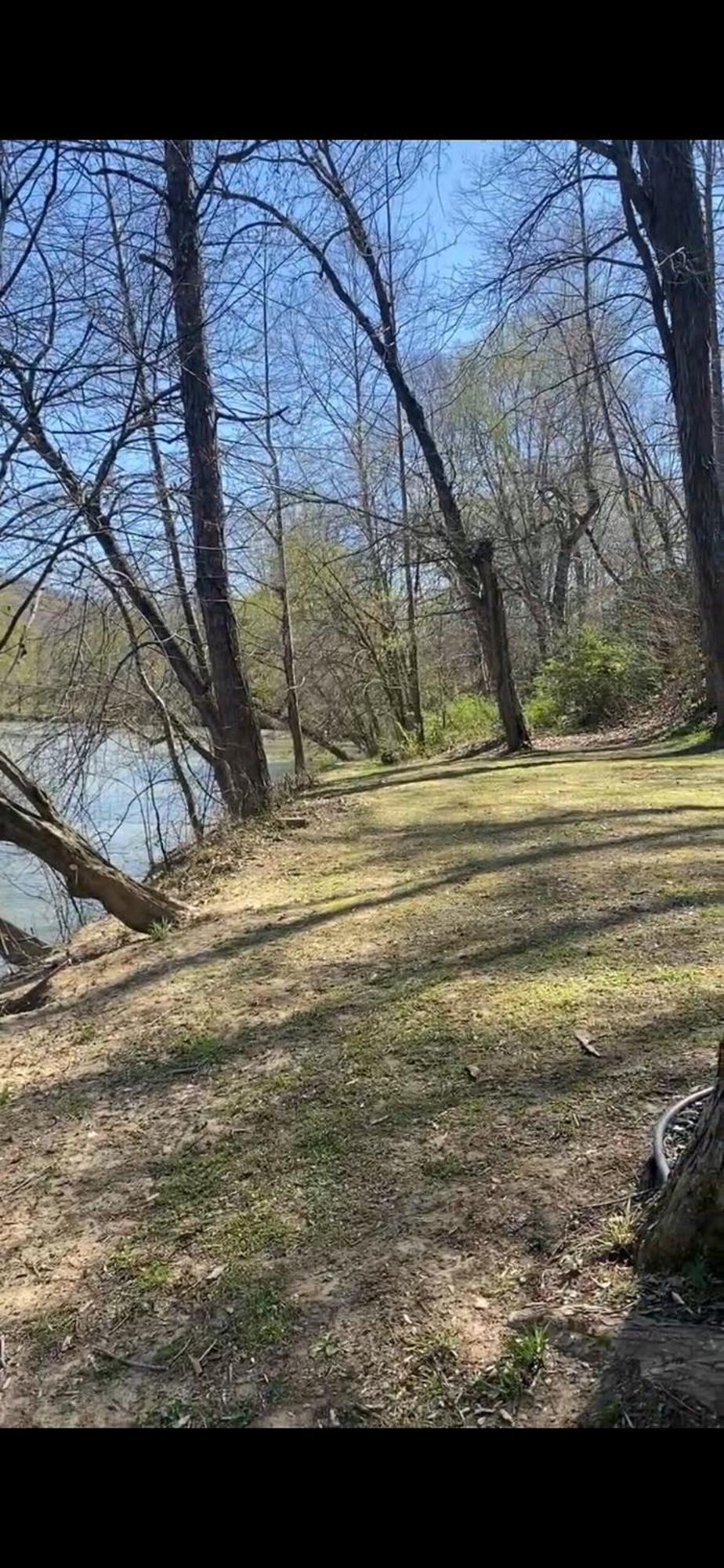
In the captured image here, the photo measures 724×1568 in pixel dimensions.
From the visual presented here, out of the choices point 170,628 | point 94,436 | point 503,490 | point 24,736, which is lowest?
point 24,736

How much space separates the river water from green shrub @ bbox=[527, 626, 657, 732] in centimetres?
758

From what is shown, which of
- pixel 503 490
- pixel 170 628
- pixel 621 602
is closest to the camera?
pixel 170 628

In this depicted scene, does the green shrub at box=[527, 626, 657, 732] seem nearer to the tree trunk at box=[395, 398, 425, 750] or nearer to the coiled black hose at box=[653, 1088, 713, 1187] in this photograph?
the tree trunk at box=[395, 398, 425, 750]

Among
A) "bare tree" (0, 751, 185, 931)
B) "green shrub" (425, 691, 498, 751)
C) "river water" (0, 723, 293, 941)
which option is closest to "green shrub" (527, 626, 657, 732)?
"green shrub" (425, 691, 498, 751)

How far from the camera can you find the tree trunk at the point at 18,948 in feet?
20.0

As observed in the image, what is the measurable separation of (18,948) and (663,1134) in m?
5.11

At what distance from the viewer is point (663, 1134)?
208 cm

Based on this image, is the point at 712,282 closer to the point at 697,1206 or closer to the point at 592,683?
the point at 592,683

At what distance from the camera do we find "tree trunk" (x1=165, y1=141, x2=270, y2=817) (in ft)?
21.3

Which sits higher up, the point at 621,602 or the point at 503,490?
the point at 503,490

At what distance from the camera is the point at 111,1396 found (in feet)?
5.76

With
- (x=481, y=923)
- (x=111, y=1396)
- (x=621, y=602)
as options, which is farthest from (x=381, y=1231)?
(x=621, y=602)
